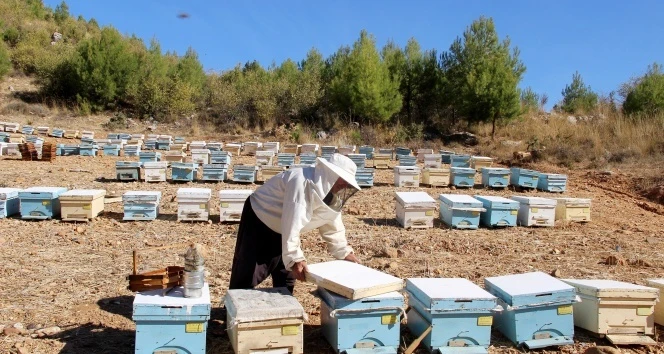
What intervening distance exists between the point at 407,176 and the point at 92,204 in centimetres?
646

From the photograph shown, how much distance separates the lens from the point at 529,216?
8.37 m

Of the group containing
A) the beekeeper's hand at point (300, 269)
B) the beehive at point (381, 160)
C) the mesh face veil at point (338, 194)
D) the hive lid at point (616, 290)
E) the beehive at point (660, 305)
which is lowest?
the beehive at point (660, 305)

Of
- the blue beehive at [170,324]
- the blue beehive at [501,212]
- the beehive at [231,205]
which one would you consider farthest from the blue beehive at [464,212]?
the blue beehive at [170,324]

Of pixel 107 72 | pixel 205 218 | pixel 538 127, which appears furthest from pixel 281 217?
pixel 107 72

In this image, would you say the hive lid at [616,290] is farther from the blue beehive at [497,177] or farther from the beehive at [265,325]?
the blue beehive at [497,177]

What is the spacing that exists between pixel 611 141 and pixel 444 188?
9.39 metres

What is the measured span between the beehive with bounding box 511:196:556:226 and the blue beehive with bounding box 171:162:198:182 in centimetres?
674

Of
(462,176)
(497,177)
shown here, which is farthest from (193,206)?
(497,177)

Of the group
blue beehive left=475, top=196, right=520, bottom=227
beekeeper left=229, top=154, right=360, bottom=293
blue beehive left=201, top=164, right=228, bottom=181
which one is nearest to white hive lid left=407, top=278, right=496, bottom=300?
beekeeper left=229, top=154, right=360, bottom=293

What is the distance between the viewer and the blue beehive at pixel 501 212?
8188 mm

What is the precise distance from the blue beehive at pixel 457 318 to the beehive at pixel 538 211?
4989 mm

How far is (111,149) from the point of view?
16422mm

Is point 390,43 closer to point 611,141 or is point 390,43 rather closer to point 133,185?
point 611,141

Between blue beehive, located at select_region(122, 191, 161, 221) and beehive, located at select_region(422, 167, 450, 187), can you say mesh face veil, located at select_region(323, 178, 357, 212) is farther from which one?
beehive, located at select_region(422, 167, 450, 187)
